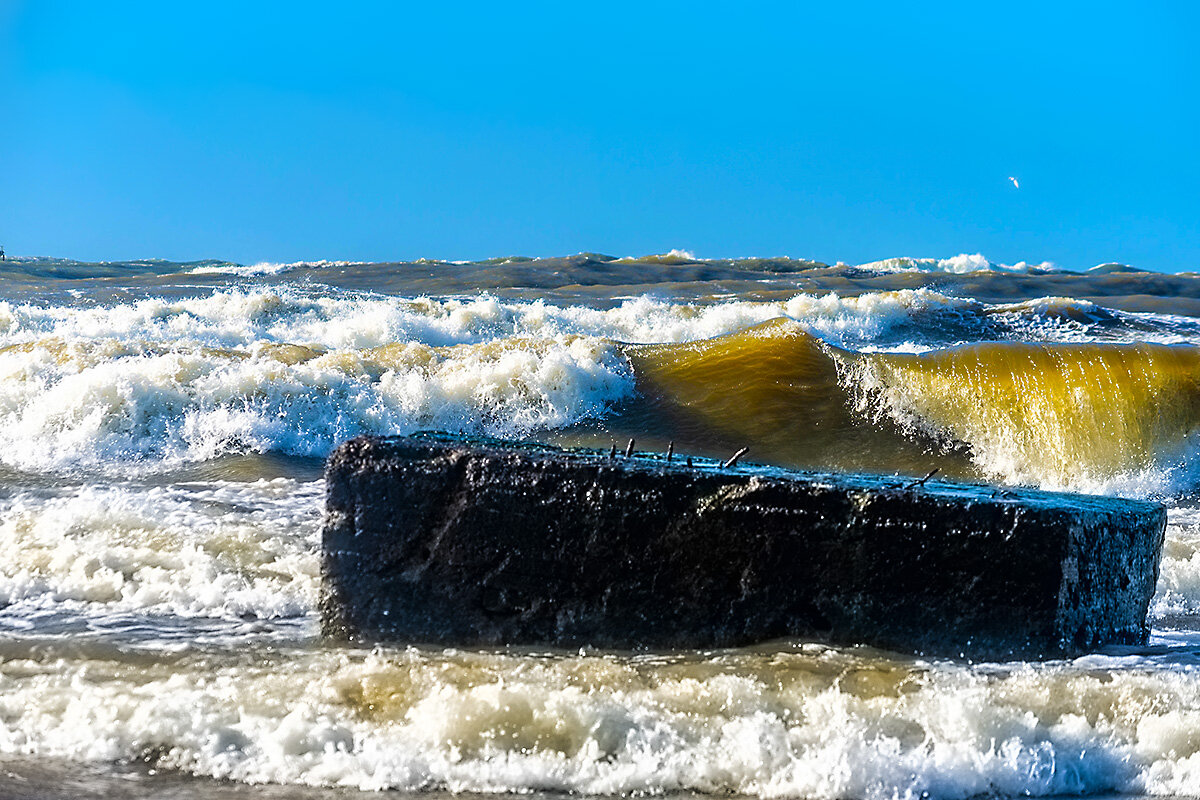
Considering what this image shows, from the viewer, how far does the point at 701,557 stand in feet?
14.4

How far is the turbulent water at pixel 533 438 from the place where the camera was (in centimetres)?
355

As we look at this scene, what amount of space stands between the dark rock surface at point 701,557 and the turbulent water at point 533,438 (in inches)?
6.0

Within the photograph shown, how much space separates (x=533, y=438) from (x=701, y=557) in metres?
6.35

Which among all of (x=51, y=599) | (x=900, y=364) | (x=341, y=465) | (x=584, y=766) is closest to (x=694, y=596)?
(x=584, y=766)

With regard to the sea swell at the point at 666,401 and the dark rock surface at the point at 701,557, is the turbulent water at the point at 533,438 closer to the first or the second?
the sea swell at the point at 666,401

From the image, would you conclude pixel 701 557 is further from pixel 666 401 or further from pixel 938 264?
pixel 938 264

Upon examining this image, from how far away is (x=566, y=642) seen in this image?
14.6ft

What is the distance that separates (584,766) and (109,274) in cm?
4142

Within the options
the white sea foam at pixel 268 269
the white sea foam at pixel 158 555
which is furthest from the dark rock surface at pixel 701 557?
the white sea foam at pixel 268 269

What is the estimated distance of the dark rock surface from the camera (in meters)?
4.26

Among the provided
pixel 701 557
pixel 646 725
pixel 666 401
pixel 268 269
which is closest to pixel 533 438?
pixel 666 401

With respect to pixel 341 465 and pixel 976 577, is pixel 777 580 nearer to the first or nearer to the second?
pixel 976 577

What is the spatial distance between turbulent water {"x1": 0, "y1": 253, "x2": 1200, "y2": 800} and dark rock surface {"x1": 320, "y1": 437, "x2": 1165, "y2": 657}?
0.50 ft

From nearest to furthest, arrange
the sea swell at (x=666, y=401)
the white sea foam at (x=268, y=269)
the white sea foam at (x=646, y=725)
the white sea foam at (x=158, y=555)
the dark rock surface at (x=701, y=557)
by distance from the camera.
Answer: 1. the white sea foam at (x=646, y=725)
2. the dark rock surface at (x=701, y=557)
3. the white sea foam at (x=158, y=555)
4. the sea swell at (x=666, y=401)
5. the white sea foam at (x=268, y=269)
